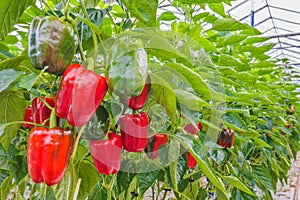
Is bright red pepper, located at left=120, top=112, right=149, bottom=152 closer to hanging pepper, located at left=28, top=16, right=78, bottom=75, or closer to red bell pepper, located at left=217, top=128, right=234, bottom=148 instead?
hanging pepper, located at left=28, top=16, right=78, bottom=75

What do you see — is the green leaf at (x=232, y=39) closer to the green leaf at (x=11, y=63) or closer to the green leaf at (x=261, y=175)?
the green leaf at (x=11, y=63)

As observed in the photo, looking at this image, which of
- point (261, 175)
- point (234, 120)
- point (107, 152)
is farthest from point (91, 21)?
point (261, 175)

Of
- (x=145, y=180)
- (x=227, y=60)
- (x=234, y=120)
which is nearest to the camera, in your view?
(x=145, y=180)

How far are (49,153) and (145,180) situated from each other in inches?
13.6

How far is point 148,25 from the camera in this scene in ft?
2.10

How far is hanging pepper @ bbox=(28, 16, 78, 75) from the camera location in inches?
21.1

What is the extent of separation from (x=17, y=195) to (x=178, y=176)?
535 millimetres

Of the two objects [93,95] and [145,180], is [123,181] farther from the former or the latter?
[93,95]

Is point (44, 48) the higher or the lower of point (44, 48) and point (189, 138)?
the higher

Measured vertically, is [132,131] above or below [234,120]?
above

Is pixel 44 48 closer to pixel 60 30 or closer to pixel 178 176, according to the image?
pixel 60 30

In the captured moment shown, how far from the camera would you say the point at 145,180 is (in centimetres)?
86

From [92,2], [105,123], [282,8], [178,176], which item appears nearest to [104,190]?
[178,176]

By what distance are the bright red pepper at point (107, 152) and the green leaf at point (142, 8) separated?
213mm
